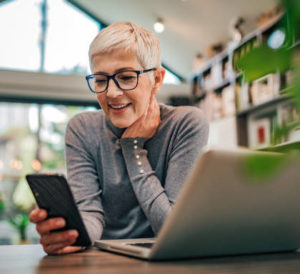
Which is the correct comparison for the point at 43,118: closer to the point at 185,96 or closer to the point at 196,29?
the point at 185,96

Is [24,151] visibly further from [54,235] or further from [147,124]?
[54,235]

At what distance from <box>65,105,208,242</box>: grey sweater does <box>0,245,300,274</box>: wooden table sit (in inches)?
17.5

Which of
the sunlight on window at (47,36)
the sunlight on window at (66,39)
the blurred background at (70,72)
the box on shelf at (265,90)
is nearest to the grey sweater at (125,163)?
the box on shelf at (265,90)

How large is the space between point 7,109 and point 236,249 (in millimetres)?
5286

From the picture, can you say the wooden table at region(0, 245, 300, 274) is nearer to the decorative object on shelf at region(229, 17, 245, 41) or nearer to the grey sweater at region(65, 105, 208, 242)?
the grey sweater at region(65, 105, 208, 242)

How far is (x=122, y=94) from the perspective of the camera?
1168 mm

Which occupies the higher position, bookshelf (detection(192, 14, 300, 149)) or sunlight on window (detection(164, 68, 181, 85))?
sunlight on window (detection(164, 68, 181, 85))

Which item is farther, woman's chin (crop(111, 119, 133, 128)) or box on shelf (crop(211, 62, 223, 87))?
box on shelf (crop(211, 62, 223, 87))

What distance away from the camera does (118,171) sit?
49.0 inches

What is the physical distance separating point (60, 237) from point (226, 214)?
35 centimetres

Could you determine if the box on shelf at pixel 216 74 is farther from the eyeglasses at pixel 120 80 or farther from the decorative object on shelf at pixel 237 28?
the eyeglasses at pixel 120 80

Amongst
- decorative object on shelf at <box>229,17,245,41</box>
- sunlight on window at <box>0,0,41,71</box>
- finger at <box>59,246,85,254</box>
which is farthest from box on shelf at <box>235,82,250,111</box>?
finger at <box>59,246,85,254</box>

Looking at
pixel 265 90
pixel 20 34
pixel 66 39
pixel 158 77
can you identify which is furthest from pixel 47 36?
pixel 158 77

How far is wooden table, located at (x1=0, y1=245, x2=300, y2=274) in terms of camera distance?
551 millimetres
